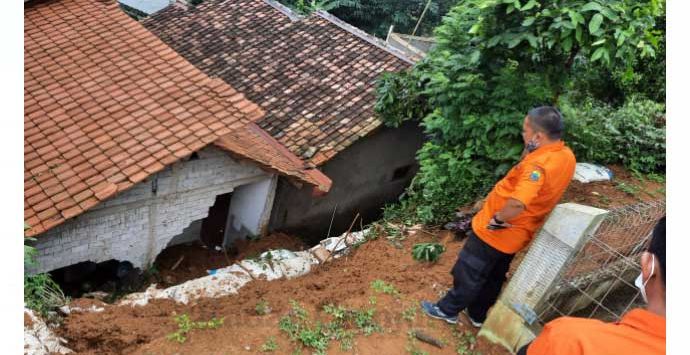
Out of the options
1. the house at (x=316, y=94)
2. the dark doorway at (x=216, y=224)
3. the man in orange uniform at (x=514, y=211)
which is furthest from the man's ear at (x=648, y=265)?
the dark doorway at (x=216, y=224)

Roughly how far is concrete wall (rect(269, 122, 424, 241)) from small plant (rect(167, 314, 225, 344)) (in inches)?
188

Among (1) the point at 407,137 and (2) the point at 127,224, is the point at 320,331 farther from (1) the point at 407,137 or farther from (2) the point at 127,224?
(1) the point at 407,137

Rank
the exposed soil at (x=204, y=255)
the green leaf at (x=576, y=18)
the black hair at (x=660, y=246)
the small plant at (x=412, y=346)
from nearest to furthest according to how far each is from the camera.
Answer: the black hair at (x=660, y=246) → the small plant at (x=412, y=346) → the green leaf at (x=576, y=18) → the exposed soil at (x=204, y=255)

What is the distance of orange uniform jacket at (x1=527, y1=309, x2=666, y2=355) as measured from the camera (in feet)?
6.03

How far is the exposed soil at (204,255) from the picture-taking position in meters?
8.02

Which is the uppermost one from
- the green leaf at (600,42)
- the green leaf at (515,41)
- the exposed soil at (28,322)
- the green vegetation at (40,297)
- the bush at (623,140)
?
the green leaf at (600,42)

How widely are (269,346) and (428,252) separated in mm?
2415

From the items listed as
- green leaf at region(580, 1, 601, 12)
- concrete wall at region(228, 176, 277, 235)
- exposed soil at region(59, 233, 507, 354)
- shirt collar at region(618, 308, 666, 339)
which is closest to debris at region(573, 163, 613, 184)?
exposed soil at region(59, 233, 507, 354)

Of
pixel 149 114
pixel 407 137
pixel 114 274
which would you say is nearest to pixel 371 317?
pixel 149 114

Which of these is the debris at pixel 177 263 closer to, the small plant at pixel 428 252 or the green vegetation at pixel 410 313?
the small plant at pixel 428 252

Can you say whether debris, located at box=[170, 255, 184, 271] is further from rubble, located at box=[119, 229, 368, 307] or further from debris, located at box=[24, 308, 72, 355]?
debris, located at box=[24, 308, 72, 355]

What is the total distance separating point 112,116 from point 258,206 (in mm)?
2909

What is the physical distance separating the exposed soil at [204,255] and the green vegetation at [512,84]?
229 cm

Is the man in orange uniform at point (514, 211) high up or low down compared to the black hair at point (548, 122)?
down
